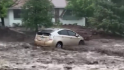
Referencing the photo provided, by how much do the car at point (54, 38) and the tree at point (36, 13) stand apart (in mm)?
5482

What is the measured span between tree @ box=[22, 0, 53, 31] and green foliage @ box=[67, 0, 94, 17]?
961 centimetres

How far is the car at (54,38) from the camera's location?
1894 centimetres

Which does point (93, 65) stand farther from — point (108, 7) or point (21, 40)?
point (108, 7)

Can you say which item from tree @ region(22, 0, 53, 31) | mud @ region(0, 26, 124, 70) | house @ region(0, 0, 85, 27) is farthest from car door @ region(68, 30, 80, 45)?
house @ region(0, 0, 85, 27)

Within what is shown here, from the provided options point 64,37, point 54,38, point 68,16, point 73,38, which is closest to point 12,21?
point 68,16

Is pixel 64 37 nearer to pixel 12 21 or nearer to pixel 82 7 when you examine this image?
pixel 82 7

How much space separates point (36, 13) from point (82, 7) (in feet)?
34.5

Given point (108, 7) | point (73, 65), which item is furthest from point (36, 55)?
point (108, 7)

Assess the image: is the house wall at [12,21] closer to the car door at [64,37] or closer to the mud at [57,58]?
the car door at [64,37]

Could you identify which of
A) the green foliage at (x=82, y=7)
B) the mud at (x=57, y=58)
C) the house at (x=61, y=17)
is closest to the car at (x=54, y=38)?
the mud at (x=57, y=58)

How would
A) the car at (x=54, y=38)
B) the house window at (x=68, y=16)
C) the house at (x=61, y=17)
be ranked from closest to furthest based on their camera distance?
the car at (x=54, y=38) < the house at (x=61, y=17) < the house window at (x=68, y=16)

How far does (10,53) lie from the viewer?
17.1 m

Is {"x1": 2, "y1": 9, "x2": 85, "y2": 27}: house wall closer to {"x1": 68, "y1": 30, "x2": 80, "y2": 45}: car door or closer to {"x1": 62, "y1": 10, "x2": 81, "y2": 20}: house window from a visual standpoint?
{"x1": 62, "y1": 10, "x2": 81, "y2": 20}: house window

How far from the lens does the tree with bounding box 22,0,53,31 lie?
2516 cm
